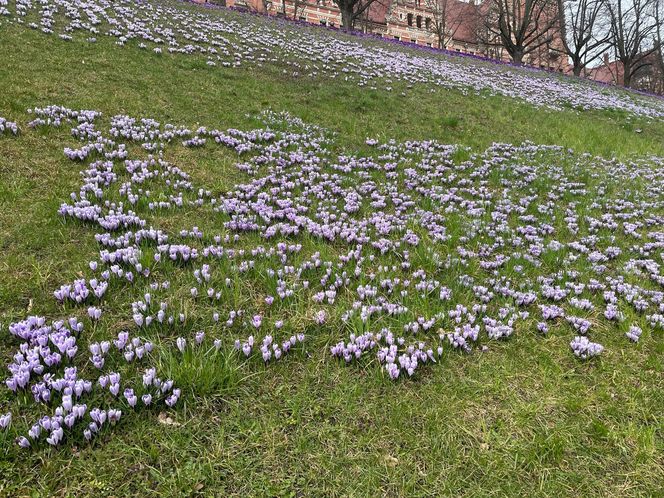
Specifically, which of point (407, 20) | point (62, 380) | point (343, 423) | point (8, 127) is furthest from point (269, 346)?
point (407, 20)

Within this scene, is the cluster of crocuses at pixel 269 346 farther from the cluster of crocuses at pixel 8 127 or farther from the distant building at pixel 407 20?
the distant building at pixel 407 20

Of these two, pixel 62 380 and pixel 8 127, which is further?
A: pixel 8 127

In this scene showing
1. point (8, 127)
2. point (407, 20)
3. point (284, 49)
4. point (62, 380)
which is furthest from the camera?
point (407, 20)

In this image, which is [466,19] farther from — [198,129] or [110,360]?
[110,360]

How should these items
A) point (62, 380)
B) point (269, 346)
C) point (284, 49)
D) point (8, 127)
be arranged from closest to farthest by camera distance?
point (62, 380) → point (269, 346) → point (8, 127) → point (284, 49)

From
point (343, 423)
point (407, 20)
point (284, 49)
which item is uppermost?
point (407, 20)

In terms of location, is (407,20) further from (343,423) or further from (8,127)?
(343,423)

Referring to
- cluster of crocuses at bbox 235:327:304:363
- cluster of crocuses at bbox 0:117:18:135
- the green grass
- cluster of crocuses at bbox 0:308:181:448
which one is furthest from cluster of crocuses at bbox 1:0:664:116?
cluster of crocuses at bbox 0:308:181:448

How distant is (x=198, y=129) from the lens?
30.6ft

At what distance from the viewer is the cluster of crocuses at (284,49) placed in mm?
14875

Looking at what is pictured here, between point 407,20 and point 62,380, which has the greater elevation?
point 407,20

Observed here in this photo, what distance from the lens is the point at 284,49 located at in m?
19.0

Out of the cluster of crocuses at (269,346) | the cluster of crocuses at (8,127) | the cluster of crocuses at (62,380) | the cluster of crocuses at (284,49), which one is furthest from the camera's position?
the cluster of crocuses at (284,49)

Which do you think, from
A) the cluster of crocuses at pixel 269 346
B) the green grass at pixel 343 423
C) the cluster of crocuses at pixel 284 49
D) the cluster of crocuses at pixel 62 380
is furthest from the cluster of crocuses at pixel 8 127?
the cluster of crocuses at pixel 269 346
